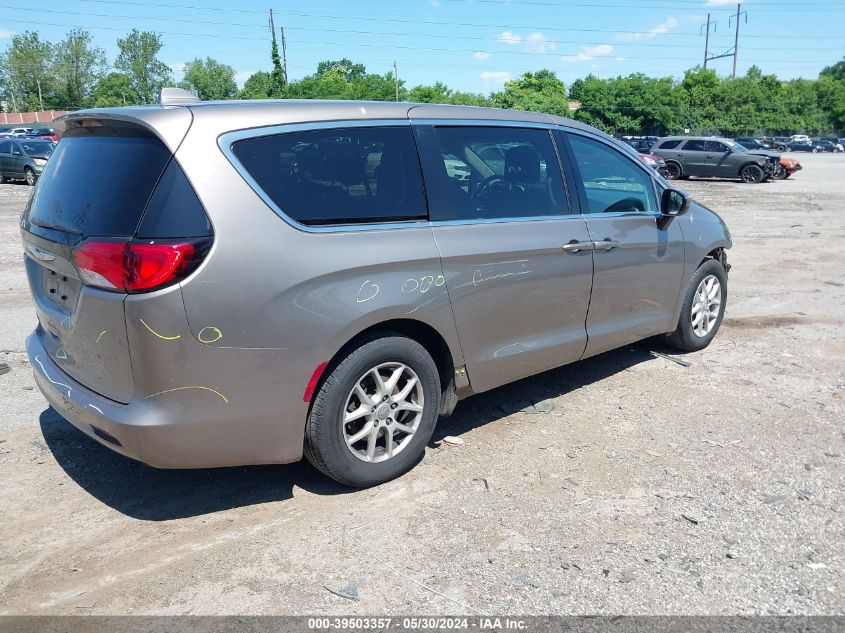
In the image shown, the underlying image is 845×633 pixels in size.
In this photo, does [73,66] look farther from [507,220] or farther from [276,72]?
[507,220]

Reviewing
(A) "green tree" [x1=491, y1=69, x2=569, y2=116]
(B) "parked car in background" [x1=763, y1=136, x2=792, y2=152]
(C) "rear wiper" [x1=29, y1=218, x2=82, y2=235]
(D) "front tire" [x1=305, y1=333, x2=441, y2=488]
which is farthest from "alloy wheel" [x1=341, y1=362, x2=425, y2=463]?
(B) "parked car in background" [x1=763, y1=136, x2=792, y2=152]

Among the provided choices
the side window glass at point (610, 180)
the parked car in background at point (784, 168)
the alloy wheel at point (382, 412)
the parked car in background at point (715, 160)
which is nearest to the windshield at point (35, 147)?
the parked car in background at point (715, 160)

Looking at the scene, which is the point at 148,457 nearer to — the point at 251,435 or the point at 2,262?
the point at 251,435

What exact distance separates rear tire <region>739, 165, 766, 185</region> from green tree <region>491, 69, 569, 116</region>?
3585 centimetres

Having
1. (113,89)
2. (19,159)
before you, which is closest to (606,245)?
(19,159)

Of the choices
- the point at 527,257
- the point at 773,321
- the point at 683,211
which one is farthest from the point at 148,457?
the point at 773,321

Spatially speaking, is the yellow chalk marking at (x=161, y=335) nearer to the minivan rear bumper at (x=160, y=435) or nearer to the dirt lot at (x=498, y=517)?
the minivan rear bumper at (x=160, y=435)

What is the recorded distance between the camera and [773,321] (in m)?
7.09

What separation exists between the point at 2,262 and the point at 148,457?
832cm

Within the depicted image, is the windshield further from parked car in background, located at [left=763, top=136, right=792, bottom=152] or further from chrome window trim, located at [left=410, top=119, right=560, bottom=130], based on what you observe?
parked car in background, located at [left=763, top=136, right=792, bottom=152]

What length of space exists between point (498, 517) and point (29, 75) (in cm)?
12386

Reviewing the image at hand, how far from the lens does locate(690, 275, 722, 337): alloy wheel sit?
19.2 ft

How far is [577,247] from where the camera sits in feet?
14.6

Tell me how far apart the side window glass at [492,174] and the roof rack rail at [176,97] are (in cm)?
128
